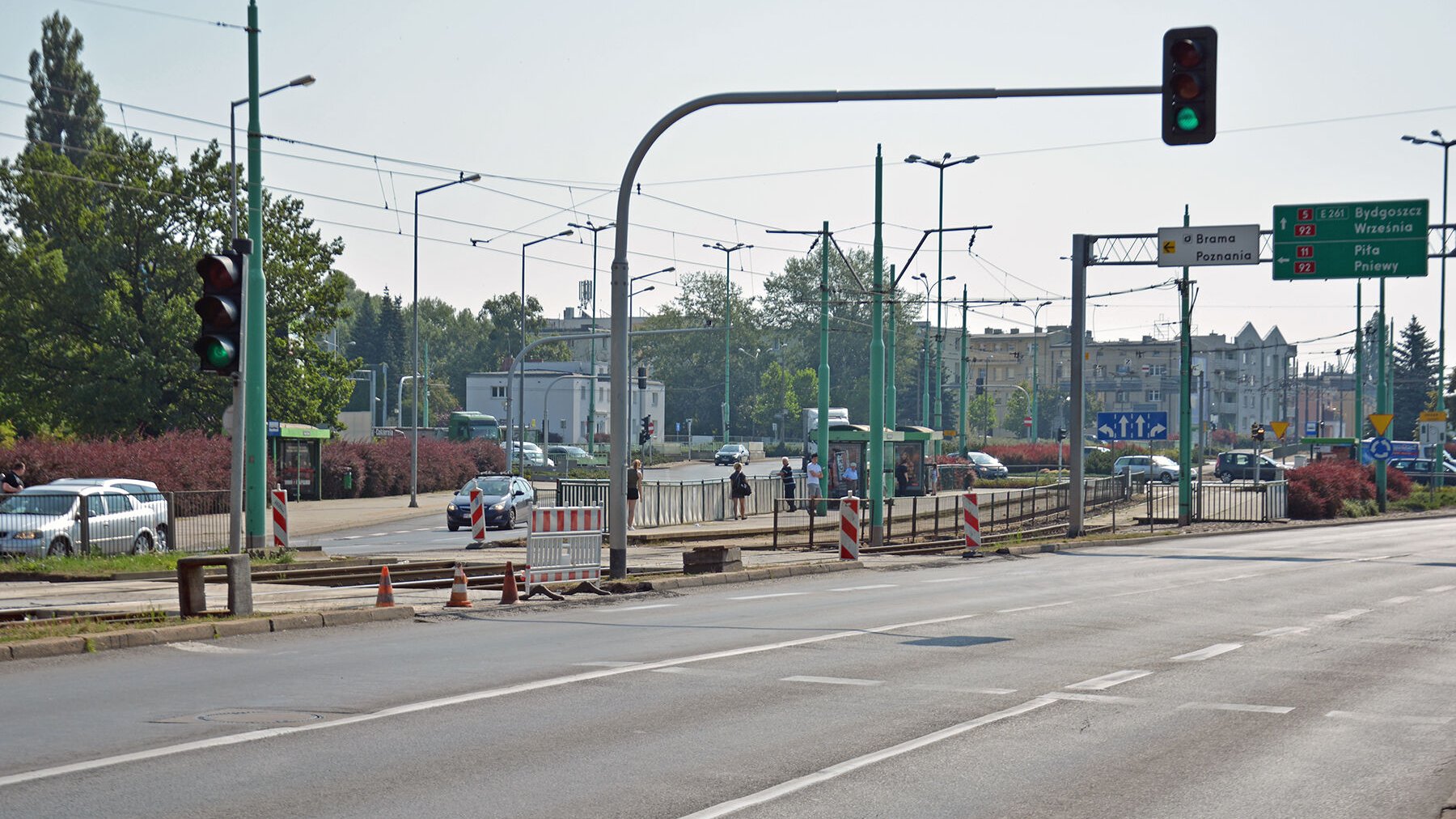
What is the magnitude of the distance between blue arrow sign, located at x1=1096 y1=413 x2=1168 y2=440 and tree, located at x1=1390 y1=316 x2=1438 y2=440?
324 feet

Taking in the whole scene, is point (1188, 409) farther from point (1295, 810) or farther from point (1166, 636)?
point (1295, 810)

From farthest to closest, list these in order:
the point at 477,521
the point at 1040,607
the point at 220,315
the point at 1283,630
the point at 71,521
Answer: the point at 477,521
the point at 71,521
the point at 1040,607
the point at 1283,630
the point at 220,315

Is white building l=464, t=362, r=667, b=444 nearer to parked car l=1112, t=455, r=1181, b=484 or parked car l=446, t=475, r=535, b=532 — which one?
parked car l=1112, t=455, r=1181, b=484

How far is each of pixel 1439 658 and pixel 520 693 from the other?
820 centimetres

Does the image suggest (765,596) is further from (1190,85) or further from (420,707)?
→ (420,707)

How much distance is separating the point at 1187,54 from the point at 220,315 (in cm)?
964

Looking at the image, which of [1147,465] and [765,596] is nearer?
[765,596]

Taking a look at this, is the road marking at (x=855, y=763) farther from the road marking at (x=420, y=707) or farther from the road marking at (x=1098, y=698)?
the road marking at (x=1098, y=698)

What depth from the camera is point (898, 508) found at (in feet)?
145

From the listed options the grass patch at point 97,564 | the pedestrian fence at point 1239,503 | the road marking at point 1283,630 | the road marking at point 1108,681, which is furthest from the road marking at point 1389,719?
the pedestrian fence at point 1239,503

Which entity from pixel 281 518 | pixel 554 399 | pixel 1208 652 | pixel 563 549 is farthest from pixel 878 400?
pixel 554 399

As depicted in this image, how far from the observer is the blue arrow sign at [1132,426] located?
132 feet

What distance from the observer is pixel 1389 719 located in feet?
33.0

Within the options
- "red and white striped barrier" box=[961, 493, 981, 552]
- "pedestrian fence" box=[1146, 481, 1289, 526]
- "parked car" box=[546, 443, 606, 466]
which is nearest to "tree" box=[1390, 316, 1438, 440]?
"parked car" box=[546, 443, 606, 466]
